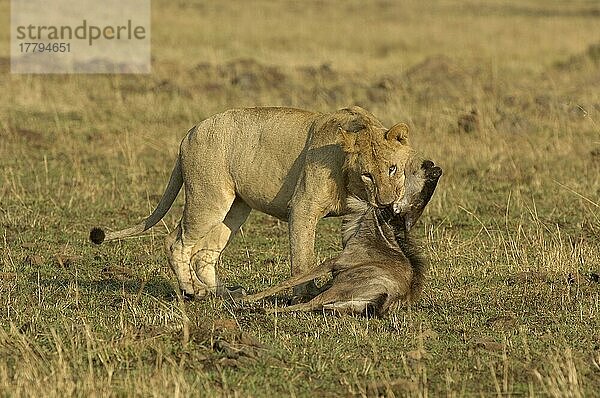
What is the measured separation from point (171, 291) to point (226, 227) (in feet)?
1.93

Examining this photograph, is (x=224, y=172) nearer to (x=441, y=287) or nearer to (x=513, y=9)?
(x=441, y=287)

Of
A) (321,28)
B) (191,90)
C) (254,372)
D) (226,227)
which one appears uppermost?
(321,28)

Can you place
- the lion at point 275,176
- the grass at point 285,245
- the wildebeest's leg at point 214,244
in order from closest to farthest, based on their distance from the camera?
the grass at point 285,245
the lion at point 275,176
the wildebeest's leg at point 214,244

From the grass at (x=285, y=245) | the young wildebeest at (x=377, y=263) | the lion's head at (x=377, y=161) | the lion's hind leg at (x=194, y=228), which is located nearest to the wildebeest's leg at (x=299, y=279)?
the young wildebeest at (x=377, y=263)

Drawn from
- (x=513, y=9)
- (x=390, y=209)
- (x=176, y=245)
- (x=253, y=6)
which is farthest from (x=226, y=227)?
(x=513, y=9)

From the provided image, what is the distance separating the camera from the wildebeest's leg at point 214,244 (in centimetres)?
800

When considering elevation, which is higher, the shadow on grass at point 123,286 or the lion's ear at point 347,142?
the lion's ear at point 347,142

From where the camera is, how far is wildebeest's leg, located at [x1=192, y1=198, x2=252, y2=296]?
8.00 metres

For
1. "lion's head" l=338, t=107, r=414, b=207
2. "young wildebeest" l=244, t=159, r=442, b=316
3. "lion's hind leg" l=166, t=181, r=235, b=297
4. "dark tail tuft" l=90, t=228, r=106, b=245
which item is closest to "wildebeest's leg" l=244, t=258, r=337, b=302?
"young wildebeest" l=244, t=159, r=442, b=316

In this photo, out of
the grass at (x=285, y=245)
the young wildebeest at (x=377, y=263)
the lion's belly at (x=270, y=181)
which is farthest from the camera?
the lion's belly at (x=270, y=181)

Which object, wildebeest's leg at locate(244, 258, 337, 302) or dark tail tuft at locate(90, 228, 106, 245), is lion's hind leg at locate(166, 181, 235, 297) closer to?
dark tail tuft at locate(90, 228, 106, 245)

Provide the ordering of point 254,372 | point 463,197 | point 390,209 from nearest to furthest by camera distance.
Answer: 1. point 254,372
2. point 390,209
3. point 463,197

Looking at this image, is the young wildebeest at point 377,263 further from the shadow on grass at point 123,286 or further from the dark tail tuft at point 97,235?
the dark tail tuft at point 97,235

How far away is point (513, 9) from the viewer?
48.2 meters
